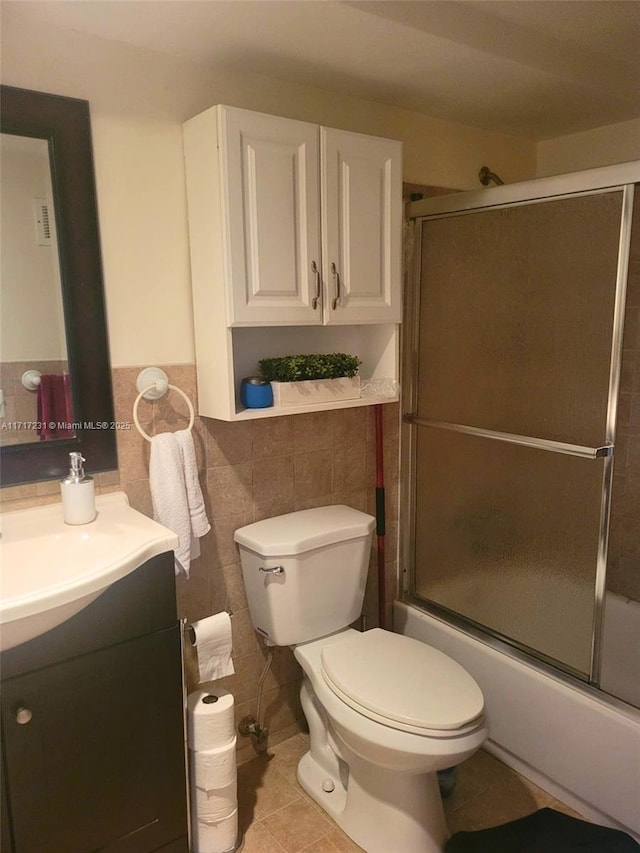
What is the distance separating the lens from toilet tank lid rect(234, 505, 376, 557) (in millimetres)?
1848

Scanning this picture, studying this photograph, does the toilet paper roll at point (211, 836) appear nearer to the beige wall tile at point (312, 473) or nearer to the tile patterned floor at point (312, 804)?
the tile patterned floor at point (312, 804)

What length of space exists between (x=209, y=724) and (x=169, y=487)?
0.63 metres

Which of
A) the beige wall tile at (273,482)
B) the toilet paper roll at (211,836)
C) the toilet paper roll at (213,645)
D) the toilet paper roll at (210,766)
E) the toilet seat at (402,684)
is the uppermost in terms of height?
the beige wall tile at (273,482)

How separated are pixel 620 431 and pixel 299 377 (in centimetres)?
136

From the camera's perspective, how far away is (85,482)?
154cm

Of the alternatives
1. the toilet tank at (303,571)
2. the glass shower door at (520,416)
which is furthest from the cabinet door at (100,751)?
the glass shower door at (520,416)

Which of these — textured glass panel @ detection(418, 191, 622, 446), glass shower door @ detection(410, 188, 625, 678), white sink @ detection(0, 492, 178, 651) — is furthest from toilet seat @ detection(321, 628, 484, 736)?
textured glass panel @ detection(418, 191, 622, 446)

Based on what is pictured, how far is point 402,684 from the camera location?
1670 millimetres

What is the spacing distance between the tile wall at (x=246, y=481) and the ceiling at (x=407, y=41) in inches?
33.1

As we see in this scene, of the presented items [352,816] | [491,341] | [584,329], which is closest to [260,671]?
[352,816]

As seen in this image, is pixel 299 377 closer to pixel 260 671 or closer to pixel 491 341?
pixel 491 341

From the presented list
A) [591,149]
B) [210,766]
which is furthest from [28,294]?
[591,149]

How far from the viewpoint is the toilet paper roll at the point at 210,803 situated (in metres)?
1.66

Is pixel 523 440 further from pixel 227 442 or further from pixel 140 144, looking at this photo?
pixel 140 144
